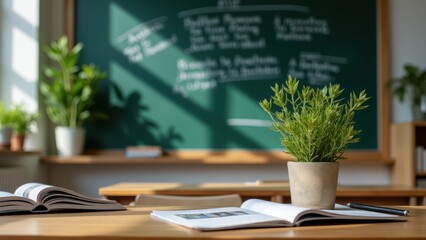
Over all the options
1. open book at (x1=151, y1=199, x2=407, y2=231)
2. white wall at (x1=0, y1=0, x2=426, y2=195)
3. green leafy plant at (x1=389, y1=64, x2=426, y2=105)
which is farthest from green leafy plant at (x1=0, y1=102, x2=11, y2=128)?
open book at (x1=151, y1=199, x2=407, y2=231)

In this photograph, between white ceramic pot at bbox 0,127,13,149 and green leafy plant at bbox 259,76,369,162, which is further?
white ceramic pot at bbox 0,127,13,149

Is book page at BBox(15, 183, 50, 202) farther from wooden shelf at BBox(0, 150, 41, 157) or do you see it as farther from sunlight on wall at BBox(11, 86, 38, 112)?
sunlight on wall at BBox(11, 86, 38, 112)

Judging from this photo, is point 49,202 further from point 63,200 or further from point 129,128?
point 129,128

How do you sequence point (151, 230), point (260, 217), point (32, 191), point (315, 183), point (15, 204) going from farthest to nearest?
point (32, 191) → point (15, 204) → point (315, 183) → point (260, 217) → point (151, 230)

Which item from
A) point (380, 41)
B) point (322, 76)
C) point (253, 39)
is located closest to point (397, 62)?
point (380, 41)

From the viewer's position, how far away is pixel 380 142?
15.9ft

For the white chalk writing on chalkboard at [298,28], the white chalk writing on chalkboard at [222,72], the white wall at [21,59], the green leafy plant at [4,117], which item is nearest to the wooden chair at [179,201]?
the green leafy plant at [4,117]

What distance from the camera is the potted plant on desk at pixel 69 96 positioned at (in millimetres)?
4688

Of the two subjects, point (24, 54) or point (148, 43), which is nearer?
point (24, 54)

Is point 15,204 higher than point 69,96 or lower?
lower

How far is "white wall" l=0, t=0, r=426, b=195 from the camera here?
489 centimetres

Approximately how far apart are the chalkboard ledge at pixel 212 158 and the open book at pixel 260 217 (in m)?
3.11

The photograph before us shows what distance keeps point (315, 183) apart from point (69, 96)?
11.2ft

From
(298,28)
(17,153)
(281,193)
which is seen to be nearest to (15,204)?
(281,193)
